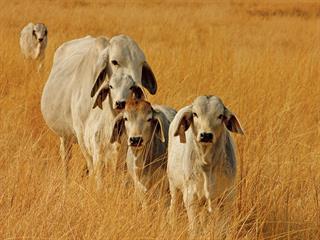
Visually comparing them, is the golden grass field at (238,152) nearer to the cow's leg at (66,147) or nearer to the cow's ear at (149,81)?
the cow's leg at (66,147)

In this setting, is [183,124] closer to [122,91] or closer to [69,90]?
[122,91]

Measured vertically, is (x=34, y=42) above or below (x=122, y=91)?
below

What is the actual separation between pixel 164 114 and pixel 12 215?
5.92 feet

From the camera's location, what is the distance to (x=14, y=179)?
525 centimetres

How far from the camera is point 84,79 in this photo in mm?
6359

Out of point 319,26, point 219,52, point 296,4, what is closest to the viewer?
point 219,52

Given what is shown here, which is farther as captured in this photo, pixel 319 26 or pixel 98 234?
pixel 319 26

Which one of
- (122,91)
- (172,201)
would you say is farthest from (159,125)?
(172,201)

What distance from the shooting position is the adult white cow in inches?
230

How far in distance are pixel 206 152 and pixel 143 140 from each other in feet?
2.36

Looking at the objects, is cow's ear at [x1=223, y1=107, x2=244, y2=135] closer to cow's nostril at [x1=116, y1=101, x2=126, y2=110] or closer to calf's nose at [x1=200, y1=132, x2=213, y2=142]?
calf's nose at [x1=200, y1=132, x2=213, y2=142]

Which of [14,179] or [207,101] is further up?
[207,101]

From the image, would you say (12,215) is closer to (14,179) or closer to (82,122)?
(14,179)

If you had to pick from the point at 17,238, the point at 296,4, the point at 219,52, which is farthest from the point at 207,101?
the point at 296,4
